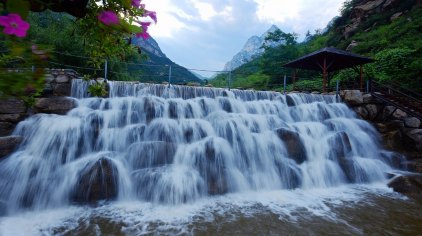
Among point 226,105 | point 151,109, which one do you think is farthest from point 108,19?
point 226,105

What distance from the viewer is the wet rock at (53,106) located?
8.38 metres

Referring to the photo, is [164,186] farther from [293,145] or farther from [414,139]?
[414,139]

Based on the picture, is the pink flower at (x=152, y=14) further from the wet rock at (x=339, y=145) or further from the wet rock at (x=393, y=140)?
the wet rock at (x=393, y=140)

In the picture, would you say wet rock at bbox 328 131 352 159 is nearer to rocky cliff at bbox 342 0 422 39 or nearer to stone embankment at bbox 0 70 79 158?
stone embankment at bbox 0 70 79 158

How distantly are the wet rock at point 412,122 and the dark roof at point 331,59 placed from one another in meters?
4.87

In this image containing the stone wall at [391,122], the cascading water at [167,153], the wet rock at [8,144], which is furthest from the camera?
the stone wall at [391,122]

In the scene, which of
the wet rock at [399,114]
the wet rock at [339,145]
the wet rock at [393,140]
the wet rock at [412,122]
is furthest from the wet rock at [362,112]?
the wet rock at [339,145]

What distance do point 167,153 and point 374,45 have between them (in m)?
24.3

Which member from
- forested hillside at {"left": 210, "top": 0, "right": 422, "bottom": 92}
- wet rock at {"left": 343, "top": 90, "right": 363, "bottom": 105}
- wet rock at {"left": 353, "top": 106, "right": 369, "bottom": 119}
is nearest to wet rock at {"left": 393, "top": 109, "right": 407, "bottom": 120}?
wet rock at {"left": 353, "top": 106, "right": 369, "bottom": 119}

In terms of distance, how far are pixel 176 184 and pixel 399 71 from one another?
18504 millimetres

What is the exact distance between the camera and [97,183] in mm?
5395

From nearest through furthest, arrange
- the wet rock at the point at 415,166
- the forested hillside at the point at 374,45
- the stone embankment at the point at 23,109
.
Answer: the stone embankment at the point at 23,109 → the wet rock at the point at 415,166 → the forested hillside at the point at 374,45

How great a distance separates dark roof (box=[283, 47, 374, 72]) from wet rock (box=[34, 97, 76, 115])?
13.1 metres

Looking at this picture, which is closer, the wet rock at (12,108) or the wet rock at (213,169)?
the wet rock at (213,169)
